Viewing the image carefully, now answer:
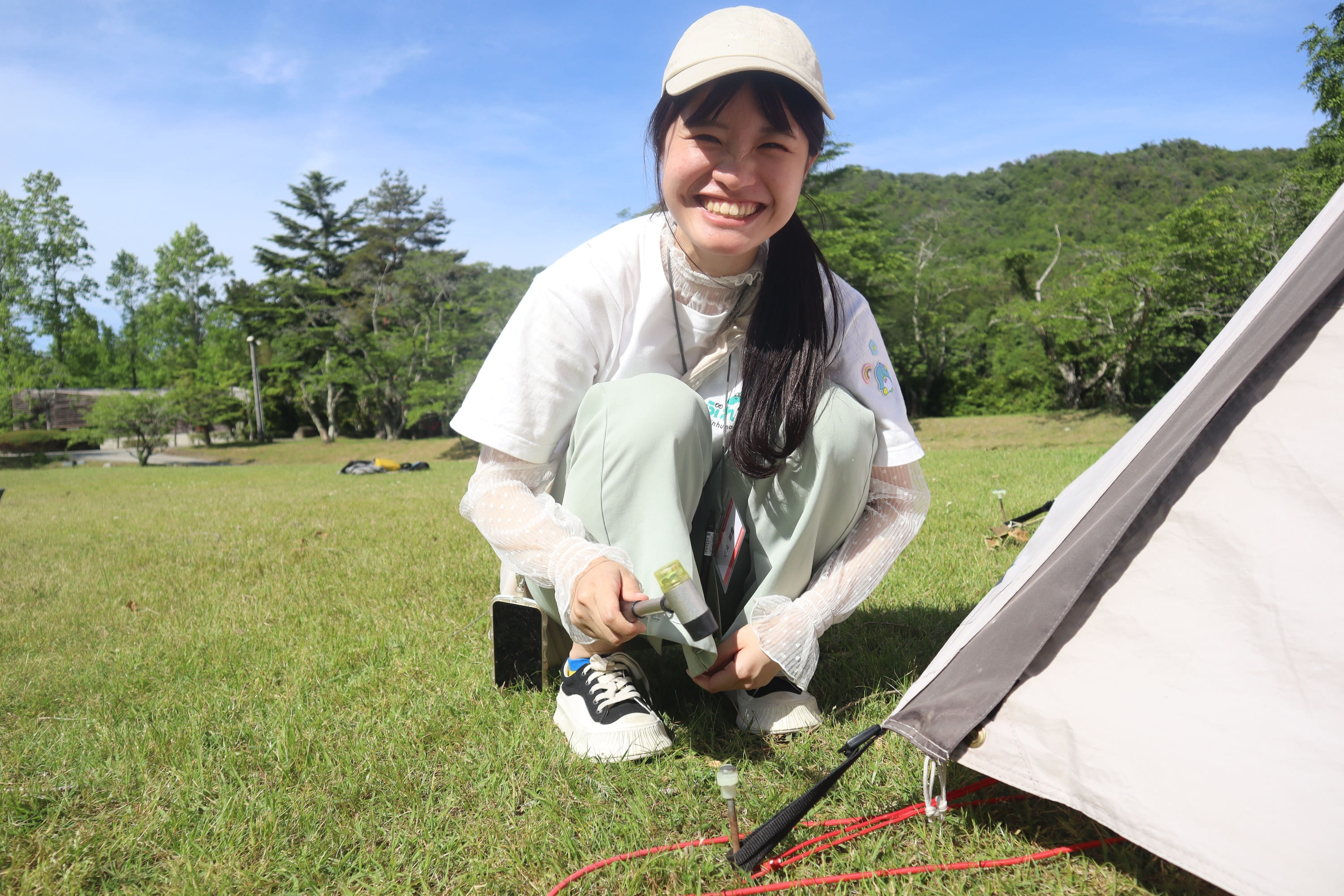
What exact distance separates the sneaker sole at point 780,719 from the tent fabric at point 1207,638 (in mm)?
436

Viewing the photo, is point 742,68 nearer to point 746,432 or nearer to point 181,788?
point 746,432

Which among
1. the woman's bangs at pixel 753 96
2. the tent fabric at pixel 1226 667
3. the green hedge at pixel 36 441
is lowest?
the green hedge at pixel 36 441

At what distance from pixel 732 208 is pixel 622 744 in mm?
1098

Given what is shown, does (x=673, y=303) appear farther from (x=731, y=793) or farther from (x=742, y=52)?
(x=731, y=793)

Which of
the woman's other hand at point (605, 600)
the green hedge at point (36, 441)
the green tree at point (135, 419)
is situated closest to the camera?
the woman's other hand at point (605, 600)

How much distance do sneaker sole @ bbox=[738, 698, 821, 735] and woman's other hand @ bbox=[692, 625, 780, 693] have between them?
3.4 inches

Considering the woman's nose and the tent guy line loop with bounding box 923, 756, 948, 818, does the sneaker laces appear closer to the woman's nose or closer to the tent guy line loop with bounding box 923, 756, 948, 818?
the tent guy line loop with bounding box 923, 756, 948, 818

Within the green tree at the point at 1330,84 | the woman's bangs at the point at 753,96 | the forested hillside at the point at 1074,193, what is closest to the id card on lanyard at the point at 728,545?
the woman's bangs at the point at 753,96

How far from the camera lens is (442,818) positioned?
4.79 feet

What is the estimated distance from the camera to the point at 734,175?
164cm

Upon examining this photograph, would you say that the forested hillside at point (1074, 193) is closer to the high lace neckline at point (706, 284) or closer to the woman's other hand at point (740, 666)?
the high lace neckline at point (706, 284)

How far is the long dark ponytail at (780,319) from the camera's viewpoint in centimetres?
159

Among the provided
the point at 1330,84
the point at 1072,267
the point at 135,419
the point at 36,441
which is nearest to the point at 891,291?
the point at 1072,267

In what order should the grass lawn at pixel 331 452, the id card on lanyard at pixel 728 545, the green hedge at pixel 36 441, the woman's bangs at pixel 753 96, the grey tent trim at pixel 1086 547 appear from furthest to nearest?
the green hedge at pixel 36 441, the grass lawn at pixel 331 452, the id card on lanyard at pixel 728 545, the woman's bangs at pixel 753 96, the grey tent trim at pixel 1086 547
